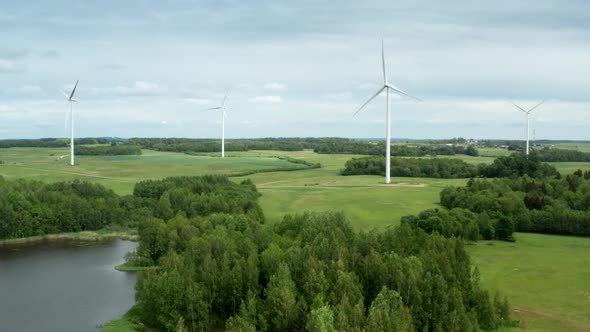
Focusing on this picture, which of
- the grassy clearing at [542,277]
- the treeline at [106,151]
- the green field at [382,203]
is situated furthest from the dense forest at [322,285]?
the treeline at [106,151]

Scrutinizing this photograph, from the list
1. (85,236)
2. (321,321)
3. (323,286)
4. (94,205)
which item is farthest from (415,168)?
(321,321)

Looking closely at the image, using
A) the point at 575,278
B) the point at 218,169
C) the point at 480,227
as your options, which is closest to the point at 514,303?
the point at 575,278

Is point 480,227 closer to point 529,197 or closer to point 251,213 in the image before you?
point 529,197

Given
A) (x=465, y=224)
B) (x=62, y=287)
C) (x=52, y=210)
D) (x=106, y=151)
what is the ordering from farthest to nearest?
(x=106, y=151) < (x=52, y=210) < (x=465, y=224) < (x=62, y=287)

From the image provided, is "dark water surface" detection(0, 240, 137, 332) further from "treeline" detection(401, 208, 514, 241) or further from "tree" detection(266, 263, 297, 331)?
"treeline" detection(401, 208, 514, 241)

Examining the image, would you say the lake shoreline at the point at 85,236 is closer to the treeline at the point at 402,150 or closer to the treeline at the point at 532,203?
the treeline at the point at 532,203

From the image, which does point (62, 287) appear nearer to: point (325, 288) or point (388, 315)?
point (325, 288)
